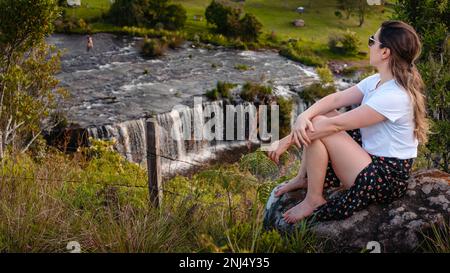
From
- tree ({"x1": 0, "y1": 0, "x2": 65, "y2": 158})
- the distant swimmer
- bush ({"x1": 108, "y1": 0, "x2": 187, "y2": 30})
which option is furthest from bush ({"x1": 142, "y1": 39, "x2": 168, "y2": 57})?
tree ({"x1": 0, "y1": 0, "x2": 65, "y2": 158})

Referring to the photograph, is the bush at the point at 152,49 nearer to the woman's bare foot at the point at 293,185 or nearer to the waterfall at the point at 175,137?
the waterfall at the point at 175,137

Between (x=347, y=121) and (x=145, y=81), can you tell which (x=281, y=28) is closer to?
(x=145, y=81)

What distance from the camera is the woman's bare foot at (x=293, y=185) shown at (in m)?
4.90

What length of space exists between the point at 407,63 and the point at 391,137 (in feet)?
1.82

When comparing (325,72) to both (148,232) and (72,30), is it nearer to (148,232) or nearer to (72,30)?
(72,30)

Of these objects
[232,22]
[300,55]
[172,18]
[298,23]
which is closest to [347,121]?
[300,55]

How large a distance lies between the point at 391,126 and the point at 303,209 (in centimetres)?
92

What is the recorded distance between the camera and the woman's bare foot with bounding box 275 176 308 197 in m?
4.90

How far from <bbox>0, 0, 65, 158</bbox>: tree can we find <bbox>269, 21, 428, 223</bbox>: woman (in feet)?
13.4

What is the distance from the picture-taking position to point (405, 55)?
169 inches

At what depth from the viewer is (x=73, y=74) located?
22.5 metres

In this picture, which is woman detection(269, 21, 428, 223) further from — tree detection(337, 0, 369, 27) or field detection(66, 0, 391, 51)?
tree detection(337, 0, 369, 27)
